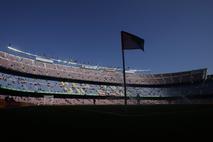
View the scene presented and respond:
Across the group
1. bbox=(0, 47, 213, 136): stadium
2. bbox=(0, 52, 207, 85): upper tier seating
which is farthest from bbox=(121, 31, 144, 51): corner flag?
bbox=(0, 52, 207, 85): upper tier seating

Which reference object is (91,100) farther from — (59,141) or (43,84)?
(59,141)

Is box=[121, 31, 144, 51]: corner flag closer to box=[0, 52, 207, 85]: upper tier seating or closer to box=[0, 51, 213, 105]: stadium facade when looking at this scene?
box=[0, 51, 213, 105]: stadium facade

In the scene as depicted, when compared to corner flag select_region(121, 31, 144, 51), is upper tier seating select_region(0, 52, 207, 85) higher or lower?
higher

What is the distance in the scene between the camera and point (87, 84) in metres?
83.9

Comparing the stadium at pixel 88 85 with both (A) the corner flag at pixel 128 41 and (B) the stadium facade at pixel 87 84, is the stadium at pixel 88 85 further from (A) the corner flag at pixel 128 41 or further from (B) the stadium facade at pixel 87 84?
(A) the corner flag at pixel 128 41

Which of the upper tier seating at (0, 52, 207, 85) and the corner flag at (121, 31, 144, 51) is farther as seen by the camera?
the upper tier seating at (0, 52, 207, 85)

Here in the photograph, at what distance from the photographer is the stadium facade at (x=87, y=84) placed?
63.7 meters

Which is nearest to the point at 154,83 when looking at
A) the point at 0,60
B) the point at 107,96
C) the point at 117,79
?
the point at 117,79

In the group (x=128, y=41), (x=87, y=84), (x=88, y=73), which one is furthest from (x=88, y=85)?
(x=128, y=41)

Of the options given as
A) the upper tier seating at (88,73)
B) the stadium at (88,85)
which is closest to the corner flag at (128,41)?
the stadium at (88,85)

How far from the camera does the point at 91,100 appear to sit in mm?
76875

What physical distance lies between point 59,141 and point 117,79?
8646cm

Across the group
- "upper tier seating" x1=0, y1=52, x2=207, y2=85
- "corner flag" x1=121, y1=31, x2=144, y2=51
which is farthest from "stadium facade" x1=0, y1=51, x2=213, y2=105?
"corner flag" x1=121, y1=31, x2=144, y2=51

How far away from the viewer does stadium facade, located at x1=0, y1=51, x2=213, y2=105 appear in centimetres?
6372
